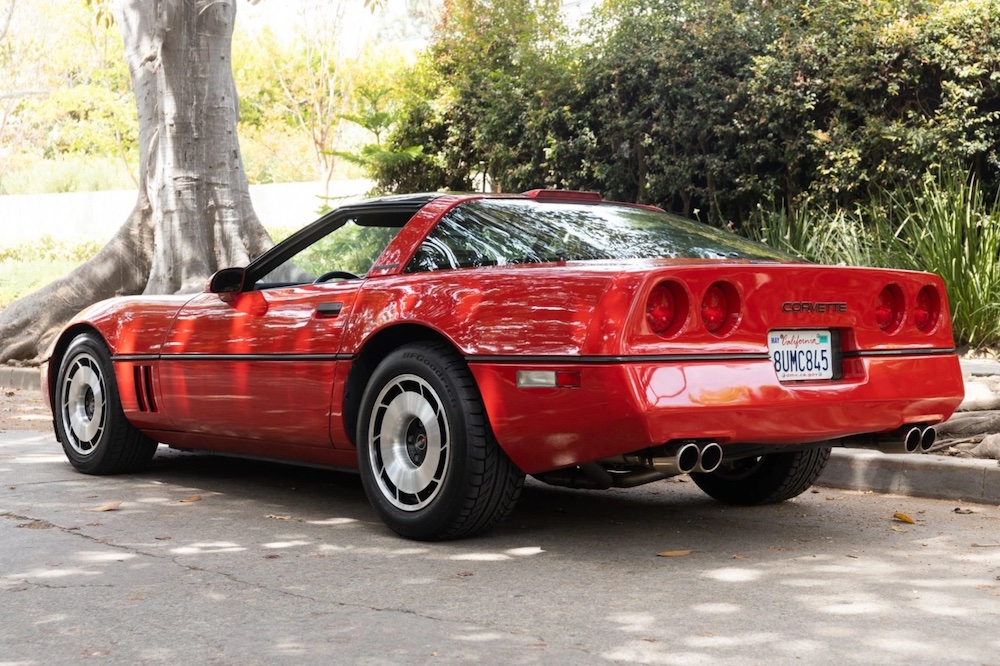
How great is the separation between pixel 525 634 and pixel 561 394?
1017 mm

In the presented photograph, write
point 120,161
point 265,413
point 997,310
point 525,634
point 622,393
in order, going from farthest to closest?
1. point 120,161
2. point 997,310
3. point 265,413
4. point 622,393
5. point 525,634

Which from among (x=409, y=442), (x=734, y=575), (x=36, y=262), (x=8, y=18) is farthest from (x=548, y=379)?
(x=8, y=18)

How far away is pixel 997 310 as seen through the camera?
959cm

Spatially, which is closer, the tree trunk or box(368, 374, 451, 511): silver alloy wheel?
box(368, 374, 451, 511): silver alloy wheel

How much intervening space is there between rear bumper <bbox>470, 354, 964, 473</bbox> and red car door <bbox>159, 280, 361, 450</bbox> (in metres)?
0.95

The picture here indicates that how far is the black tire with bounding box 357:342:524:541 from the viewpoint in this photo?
4.56 m

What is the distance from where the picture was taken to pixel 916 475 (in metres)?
6.07

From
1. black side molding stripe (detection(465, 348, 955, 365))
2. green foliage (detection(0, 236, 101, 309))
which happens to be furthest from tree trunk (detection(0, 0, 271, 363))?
black side molding stripe (detection(465, 348, 955, 365))

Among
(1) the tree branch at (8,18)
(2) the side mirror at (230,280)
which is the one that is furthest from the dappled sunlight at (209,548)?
(1) the tree branch at (8,18)

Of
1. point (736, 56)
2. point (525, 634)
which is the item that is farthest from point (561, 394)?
point (736, 56)

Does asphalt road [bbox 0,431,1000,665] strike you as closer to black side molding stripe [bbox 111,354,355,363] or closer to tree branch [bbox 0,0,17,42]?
black side molding stripe [bbox 111,354,355,363]

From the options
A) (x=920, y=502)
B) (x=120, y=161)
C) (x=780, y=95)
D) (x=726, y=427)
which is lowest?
(x=920, y=502)

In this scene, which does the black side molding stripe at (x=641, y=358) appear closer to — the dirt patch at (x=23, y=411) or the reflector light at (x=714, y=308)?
the reflector light at (x=714, y=308)

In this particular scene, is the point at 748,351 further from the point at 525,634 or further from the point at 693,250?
the point at 525,634
